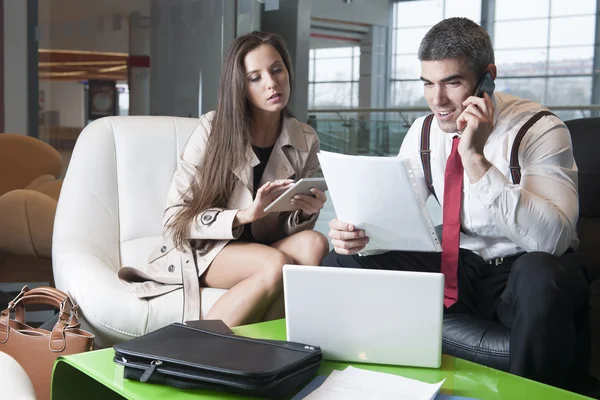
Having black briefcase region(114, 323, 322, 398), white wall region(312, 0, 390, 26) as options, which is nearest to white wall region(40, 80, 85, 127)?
white wall region(312, 0, 390, 26)

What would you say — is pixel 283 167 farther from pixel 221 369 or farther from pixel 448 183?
pixel 221 369

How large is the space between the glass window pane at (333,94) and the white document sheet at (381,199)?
431 cm

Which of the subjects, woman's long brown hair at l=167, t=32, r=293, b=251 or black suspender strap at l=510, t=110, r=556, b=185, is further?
woman's long brown hair at l=167, t=32, r=293, b=251

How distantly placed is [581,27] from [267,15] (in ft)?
8.07

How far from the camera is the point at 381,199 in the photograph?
1.75 meters

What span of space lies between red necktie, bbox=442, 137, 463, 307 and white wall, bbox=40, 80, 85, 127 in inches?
169

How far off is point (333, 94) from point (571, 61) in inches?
75.1

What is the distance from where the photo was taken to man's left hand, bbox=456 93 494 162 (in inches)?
76.3

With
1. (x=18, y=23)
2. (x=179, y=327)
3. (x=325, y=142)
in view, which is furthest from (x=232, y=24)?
(x=179, y=327)

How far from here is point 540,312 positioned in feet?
5.66

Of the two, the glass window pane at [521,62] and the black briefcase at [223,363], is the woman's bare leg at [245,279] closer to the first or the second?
the black briefcase at [223,363]

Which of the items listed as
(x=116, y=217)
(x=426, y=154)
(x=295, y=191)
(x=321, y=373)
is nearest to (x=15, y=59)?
(x=116, y=217)

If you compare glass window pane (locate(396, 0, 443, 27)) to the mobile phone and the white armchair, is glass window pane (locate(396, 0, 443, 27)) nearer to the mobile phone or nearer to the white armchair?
the white armchair

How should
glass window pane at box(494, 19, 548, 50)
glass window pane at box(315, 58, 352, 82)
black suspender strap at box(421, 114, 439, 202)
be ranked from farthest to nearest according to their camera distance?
1. glass window pane at box(315, 58, 352, 82)
2. glass window pane at box(494, 19, 548, 50)
3. black suspender strap at box(421, 114, 439, 202)
